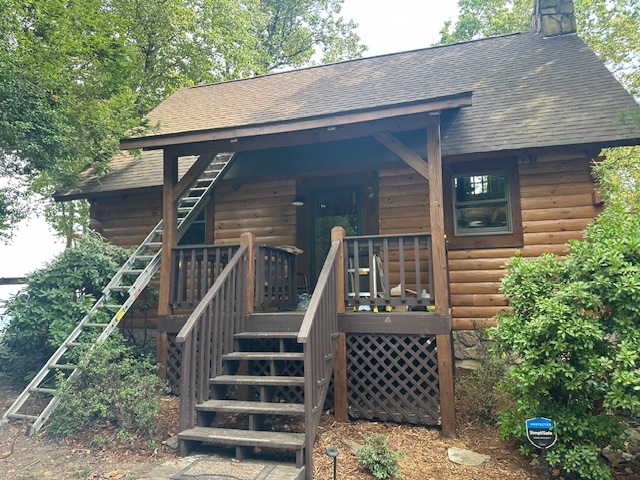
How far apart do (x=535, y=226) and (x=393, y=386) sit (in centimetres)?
330

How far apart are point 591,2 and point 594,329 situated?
19.4m

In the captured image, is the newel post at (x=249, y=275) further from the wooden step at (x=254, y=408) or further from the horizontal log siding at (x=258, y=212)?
the horizontal log siding at (x=258, y=212)

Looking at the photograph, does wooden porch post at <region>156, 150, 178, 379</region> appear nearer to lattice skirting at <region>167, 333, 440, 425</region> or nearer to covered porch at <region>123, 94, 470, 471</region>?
covered porch at <region>123, 94, 470, 471</region>

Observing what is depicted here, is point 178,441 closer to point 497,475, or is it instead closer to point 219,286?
point 219,286

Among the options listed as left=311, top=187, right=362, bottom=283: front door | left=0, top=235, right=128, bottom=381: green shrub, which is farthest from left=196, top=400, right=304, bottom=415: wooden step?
left=311, top=187, right=362, bottom=283: front door

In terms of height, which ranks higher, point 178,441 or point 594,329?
point 594,329

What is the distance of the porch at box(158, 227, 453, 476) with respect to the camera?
12.0 feet

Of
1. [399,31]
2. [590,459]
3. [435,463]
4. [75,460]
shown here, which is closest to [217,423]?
[75,460]

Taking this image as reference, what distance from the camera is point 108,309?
5.77 meters

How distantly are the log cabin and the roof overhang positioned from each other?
20 mm

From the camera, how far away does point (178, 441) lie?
11.6 ft

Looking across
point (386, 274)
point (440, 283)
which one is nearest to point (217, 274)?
point (386, 274)

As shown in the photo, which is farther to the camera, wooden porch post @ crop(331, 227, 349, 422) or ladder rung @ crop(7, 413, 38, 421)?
wooden porch post @ crop(331, 227, 349, 422)

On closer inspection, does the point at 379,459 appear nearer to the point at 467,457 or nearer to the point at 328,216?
the point at 467,457
